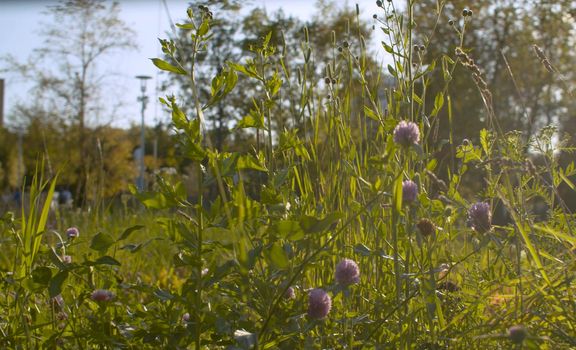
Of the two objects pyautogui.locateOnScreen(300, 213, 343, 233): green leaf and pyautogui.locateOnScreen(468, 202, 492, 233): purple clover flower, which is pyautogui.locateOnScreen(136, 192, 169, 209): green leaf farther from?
pyautogui.locateOnScreen(468, 202, 492, 233): purple clover flower

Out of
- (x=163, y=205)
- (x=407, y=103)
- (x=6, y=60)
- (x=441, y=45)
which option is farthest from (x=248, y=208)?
(x=6, y=60)

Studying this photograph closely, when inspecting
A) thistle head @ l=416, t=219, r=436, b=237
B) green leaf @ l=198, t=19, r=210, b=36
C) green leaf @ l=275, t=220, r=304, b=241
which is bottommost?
thistle head @ l=416, t=219, r=436, b=237

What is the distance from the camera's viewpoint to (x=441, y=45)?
12586 millimetres

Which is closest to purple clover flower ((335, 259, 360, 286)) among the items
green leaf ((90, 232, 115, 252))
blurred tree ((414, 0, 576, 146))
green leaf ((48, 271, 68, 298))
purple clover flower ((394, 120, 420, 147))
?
purple clover flower ((394, 120, 420, 147))

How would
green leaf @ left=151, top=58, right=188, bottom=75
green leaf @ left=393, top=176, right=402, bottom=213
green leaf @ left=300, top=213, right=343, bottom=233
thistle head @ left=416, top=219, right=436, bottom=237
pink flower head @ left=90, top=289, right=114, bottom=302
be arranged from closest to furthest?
green leaf @ left=300, top=213, right=343, bottom=233 → green leaf @ left=393, top=176, right=402, bottom=213 → green leaf @ left=151, top=58, right=188, bottom=75 → thistle head @ left=416, top=219, right=436, bottom=237 → pink flower head @ left=90, top=289, right=114, bottom=302

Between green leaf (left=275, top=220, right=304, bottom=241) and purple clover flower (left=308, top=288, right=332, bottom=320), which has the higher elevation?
green leaf (left=275, top=220, right=304, bottom=241)

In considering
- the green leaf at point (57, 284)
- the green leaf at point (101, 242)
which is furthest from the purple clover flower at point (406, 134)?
the green leaf at point (57, 284)

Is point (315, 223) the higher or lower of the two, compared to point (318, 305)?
higher

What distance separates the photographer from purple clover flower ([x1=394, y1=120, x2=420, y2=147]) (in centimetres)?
117

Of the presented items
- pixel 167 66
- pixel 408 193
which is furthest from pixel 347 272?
pixel 167 66

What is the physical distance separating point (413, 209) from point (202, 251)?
438mm

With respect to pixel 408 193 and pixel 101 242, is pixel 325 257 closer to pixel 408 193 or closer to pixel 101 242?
pixel 408 193

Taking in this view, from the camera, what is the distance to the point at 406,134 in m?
1.19

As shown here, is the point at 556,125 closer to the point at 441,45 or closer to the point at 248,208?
the point at 248,208
